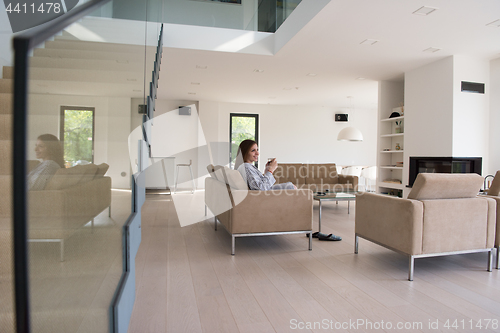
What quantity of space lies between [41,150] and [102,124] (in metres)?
0.43

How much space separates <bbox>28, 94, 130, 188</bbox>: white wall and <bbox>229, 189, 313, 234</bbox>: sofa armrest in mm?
1750

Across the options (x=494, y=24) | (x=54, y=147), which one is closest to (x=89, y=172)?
(x=54, y=147)

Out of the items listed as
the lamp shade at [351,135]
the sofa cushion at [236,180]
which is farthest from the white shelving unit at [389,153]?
the sofa cushion at [236,180]

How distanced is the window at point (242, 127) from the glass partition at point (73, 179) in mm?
8909

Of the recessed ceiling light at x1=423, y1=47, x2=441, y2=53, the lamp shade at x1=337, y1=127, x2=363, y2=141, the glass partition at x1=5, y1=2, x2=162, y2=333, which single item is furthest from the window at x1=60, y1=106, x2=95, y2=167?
the lamp shade at x1=337, y1=127, x2=363, y2=141

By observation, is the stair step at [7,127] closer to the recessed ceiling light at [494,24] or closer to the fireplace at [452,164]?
the recessed ceiling light at [494,24]

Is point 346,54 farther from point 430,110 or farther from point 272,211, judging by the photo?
point 272,211

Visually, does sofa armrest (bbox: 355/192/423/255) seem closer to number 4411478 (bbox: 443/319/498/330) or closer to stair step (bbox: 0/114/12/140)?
number 4411478 (bbox: 443/319/498/330)

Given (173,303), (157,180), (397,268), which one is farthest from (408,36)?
(157,180)

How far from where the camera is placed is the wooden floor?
1.87 metres

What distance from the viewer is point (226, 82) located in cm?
752

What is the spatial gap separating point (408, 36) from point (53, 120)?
4971mm

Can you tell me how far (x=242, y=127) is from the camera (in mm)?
10500

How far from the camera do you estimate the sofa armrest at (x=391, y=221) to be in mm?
2582
